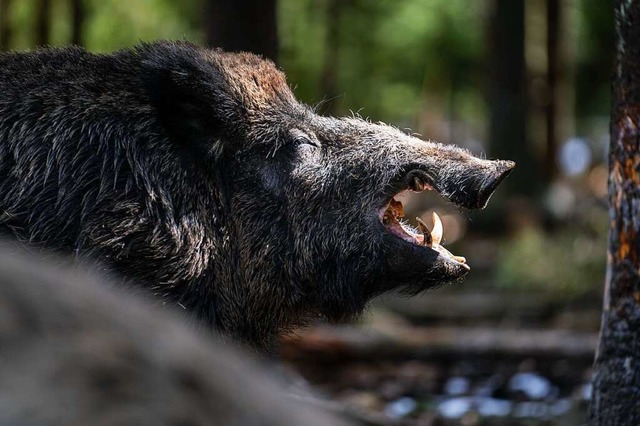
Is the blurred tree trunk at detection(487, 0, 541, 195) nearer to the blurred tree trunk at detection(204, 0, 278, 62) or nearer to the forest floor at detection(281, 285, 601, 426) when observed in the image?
the forest floor at detection(281, 285, 601, 426)

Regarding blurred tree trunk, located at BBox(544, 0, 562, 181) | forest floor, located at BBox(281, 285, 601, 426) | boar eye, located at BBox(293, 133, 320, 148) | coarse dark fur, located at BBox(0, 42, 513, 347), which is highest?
blurred tree trunk, located at BBox(544, 0, 562, 181)

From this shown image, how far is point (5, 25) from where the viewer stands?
13.3m

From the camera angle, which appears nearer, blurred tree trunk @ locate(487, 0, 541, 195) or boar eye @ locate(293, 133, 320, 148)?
boar eye @ locate(293, 133, 320, 148)

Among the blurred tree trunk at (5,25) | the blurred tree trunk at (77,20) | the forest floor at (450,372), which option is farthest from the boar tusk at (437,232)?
the blurred tree trunk at (5,25)

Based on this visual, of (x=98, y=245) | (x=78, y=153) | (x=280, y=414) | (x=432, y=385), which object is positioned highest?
(x=432, y=385)

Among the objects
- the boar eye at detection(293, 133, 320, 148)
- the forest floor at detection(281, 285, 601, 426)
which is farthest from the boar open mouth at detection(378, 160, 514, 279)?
the forest floor at detection(281, 285, 601, 426)

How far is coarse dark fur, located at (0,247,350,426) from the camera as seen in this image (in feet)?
5.13

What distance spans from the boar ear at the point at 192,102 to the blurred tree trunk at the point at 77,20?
21.0 ft

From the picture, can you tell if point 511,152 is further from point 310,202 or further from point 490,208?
point 310,202

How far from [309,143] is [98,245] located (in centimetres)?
128

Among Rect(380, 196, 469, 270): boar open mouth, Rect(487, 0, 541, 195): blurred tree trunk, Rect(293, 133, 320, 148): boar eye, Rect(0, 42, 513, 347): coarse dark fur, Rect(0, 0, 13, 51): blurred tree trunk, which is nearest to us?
Rect(0, 42, 513, 347): coarse dark fur

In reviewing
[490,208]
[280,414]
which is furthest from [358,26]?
[280,414]

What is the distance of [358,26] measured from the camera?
29.9m

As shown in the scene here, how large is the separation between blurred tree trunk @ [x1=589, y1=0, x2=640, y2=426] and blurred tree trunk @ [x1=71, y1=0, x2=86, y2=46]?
7291 mm
